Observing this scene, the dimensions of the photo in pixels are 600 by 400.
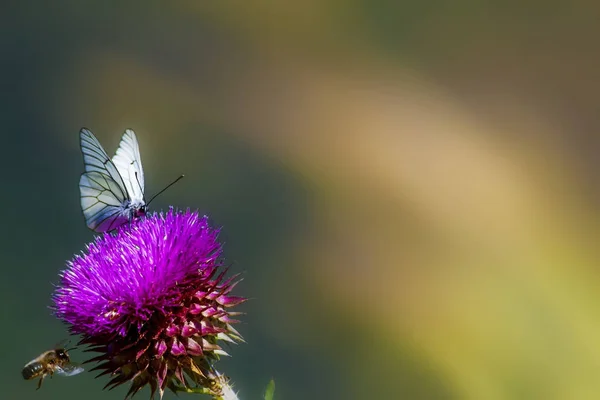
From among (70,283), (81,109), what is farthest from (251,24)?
(70,283)

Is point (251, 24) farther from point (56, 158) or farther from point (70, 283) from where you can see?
point (70, 283)

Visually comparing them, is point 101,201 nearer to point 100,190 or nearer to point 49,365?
point 100,190

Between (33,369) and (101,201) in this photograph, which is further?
(101,201)

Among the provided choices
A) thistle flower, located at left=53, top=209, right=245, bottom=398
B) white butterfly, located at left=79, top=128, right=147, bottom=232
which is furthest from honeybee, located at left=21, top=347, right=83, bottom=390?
white butterfly, located at left=79, top=128, right=147, bottom=232

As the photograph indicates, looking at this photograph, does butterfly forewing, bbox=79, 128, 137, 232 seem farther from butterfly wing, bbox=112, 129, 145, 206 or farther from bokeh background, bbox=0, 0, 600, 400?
bokeh background, bbox=0, 0, 600, 400

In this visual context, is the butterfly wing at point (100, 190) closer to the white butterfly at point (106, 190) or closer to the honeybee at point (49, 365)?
the white butterfly at point (106, 190)

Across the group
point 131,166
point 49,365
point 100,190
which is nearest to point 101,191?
point 100,190
